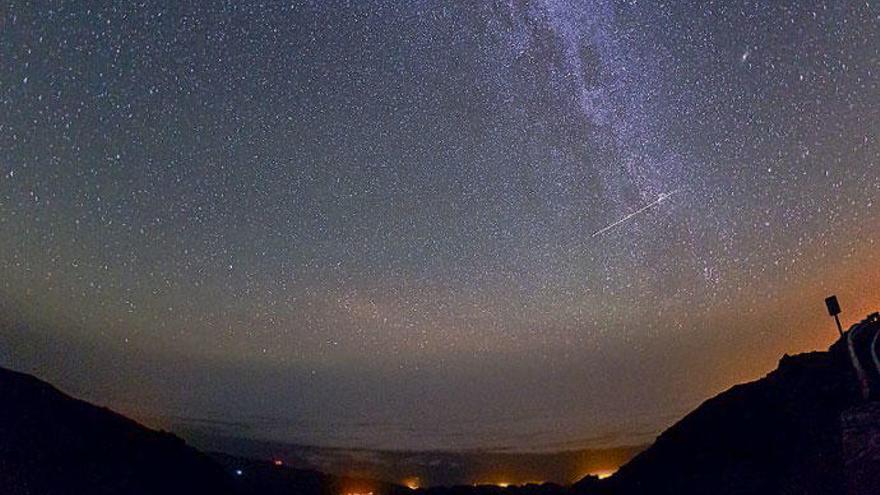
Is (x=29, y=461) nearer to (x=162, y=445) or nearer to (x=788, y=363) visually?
(x=162, y=445)

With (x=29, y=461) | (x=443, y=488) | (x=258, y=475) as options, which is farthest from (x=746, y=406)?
(x=258, y=475)

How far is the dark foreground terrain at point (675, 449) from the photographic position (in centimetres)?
2463

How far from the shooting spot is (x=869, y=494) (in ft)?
41.5

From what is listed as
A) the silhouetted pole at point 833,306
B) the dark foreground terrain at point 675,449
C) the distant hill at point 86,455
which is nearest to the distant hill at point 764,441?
the dark foreground terrain at point 675,449

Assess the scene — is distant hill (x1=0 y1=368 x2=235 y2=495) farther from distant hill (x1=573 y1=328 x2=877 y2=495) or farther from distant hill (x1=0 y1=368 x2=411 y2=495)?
distant hill (x1=573 y1=328 x2=877 y2=495)

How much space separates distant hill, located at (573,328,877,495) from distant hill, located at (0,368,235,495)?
200 feet

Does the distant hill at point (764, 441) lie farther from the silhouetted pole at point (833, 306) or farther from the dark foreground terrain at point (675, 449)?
the silhouetted pole at point (833, 306)

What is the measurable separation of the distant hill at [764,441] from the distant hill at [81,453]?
61.1 meters

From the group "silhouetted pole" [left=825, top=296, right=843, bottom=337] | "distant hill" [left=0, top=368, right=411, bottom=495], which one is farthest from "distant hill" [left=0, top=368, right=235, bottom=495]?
"silhouetted pole" [left=825, top=296, right=843, bottom=337]

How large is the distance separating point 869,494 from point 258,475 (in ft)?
518

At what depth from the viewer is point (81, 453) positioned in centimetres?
8188

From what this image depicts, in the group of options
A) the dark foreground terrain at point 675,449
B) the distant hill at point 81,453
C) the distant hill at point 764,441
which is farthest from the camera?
the distant hill at point 81,453

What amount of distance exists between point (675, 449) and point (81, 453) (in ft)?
244

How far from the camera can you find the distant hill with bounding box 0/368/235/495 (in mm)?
71562
